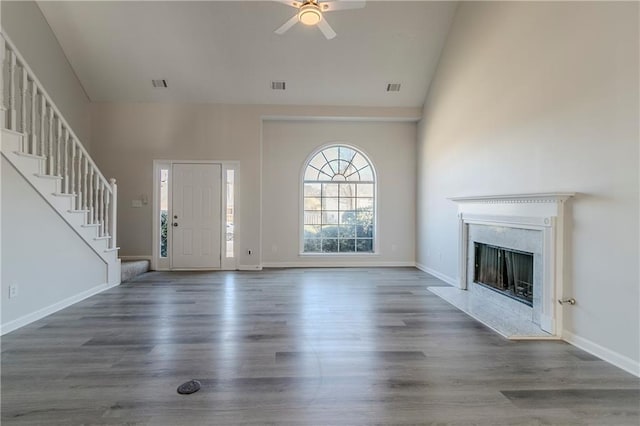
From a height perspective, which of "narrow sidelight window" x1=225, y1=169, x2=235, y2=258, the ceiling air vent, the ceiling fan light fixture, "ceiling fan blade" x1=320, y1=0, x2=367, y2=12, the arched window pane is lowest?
"narrow sidelight window" x1=225, y1=169, x2=235, y2=258

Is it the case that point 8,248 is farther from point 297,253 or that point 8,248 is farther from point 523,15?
point 523,15

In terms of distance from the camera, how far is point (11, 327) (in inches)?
112

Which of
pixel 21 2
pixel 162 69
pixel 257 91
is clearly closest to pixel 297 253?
pixel 257 91

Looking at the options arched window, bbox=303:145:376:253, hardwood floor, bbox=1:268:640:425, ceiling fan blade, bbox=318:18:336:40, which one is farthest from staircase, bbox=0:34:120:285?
arched window, bbox=303:145:376:253

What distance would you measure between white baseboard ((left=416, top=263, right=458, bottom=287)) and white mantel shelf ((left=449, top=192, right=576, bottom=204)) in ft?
4.03

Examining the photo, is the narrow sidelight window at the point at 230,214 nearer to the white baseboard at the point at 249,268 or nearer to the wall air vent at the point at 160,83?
the white baseboard at the point at 249,268

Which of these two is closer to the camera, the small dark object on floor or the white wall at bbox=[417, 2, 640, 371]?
the small dark object on floor

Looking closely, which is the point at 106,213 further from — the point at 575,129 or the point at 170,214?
the point at 575,129

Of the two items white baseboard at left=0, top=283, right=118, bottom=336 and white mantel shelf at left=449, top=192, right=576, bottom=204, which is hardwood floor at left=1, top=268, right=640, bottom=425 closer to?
white baseboard at left=0, top=283, right=118, bottom=336

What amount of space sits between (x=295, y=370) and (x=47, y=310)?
285cm

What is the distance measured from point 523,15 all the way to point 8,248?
5.42 meters

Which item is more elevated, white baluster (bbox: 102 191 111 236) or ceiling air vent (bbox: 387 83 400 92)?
ceiling air vent (bbox: 387 83 400 92)

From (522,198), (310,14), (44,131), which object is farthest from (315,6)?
(44,131)

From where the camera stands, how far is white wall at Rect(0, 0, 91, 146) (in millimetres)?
4285
